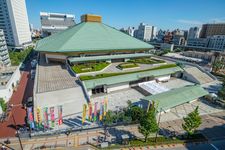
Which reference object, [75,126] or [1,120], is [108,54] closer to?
[75,126]

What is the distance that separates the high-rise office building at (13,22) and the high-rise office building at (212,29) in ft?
481

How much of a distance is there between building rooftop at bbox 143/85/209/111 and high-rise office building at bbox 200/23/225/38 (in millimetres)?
119399

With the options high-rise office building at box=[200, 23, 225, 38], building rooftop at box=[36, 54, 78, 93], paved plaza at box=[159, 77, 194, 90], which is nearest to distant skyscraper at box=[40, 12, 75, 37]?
building rooftop at box=[36, 54, 78, 93]

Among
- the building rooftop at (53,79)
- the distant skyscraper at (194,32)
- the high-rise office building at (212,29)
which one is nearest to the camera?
the building rooftop at (53,79)

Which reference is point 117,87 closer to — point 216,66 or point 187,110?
point 187,110

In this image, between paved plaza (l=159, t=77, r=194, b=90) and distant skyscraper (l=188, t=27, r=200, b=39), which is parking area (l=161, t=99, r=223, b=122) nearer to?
paved plaza (l=159, t=77, r=194, b=90)

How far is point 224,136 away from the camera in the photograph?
71.3 feet

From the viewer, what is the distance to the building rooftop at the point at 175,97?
25714mm

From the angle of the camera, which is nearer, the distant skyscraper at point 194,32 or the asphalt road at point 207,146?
the asphalt road at point 207,146

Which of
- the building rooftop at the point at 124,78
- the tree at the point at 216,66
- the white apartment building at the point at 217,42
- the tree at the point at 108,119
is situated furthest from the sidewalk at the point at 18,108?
the white apartment building at the point at 217,42

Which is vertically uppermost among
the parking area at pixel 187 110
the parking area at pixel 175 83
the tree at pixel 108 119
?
the tree at pixel 108 119

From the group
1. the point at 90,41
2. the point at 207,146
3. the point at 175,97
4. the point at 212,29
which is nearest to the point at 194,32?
the point at 212,29

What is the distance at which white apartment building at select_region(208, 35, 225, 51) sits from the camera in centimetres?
9315

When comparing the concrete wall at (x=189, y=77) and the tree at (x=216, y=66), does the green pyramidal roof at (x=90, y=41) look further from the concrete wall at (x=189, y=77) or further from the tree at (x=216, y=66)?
the tree at (x=216, y=66)
